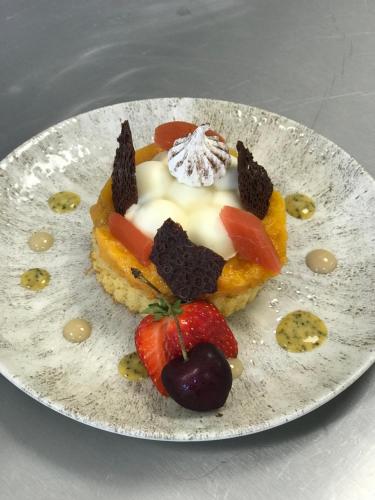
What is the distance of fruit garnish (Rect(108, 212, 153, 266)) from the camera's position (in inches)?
93.8

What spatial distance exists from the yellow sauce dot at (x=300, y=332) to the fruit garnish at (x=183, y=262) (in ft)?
1.31

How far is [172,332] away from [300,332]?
0.63 m

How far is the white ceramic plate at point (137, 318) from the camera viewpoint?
2.13 meters

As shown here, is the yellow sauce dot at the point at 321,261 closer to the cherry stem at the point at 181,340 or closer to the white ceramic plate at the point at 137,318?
the white ceramic plate at the point at 137,318

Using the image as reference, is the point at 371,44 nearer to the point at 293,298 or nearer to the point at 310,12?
the point at 310,12

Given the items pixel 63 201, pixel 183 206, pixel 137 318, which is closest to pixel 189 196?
pixel 183 206

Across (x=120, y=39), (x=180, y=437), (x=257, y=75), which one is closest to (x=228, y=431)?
(x=180, y=437)

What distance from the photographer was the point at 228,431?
1.99 metres

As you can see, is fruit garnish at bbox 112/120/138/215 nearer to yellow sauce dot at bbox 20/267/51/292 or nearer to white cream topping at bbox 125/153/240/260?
white cream topping at bbox 125/153/240/260

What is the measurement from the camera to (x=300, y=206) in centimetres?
303

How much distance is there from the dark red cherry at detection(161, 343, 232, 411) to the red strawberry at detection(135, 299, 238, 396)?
0.08 m

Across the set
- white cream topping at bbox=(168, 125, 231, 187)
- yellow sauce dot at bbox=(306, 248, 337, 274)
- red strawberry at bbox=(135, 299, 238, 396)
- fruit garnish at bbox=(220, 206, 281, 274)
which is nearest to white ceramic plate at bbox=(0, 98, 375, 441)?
yellow sauce dot at bbox=(306, 248, 337, 274)

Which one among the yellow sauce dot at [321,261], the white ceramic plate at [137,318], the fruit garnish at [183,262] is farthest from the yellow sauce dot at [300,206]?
the fruit garnish at [183,262]

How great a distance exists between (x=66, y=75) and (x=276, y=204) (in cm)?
217
